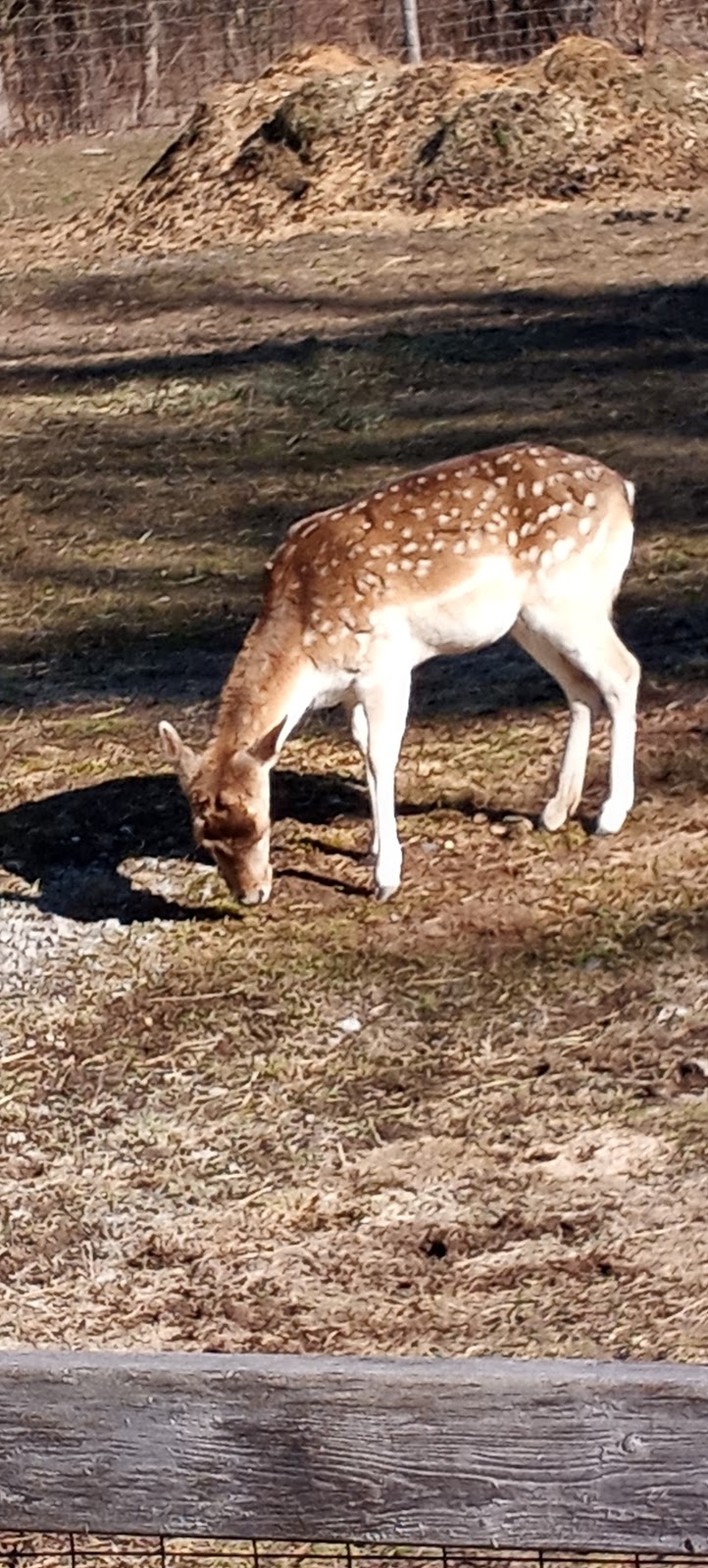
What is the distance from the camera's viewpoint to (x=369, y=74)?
1772cm

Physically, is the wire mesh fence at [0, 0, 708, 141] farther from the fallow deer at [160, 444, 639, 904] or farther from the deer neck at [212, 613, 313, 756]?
the deer neck at [212, 613, 313, 756]

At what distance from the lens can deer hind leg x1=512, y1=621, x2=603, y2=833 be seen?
8016 mm

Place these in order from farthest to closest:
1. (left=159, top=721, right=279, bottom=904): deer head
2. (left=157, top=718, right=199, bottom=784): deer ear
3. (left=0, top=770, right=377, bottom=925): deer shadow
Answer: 1. (left=0, top=770, right=377, bottom=925): deer shadow
2. (left=157, top=718, right=199, bottom=784): deer ear
3. (left=159, top=721, right=279, bottom=904): deer head

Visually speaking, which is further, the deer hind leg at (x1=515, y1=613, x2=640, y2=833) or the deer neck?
the deer hind leg at (x1=515, y1=613, x2=640, y2=833)

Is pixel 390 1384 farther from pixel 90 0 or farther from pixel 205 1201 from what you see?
pixel 90 0

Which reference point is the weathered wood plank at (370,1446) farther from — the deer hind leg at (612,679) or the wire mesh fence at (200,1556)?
the deer hind leg at (612,679)

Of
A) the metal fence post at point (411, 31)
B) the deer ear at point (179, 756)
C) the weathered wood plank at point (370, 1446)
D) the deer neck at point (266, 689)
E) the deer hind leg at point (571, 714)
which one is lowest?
the metal fence post at point (411, 31)

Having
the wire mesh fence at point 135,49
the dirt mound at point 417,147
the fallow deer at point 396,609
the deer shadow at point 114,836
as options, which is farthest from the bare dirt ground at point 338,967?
the wire mesh fence at point 135,49

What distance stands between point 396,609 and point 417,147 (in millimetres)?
10295

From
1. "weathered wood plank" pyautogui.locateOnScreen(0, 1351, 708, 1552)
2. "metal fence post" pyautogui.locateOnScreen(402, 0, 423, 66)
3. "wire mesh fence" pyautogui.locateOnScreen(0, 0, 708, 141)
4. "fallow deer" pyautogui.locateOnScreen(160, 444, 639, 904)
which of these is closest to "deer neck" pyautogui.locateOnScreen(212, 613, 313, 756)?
"fallow deer" pyautogui.locateOnScreen(160, 444, 639, 904)

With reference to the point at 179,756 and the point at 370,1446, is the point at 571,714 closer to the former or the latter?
the point at 179,756

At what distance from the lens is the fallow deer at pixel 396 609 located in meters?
7.53

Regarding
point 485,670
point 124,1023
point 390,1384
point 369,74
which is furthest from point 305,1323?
point 369,74

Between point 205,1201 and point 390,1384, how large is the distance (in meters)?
3.35
